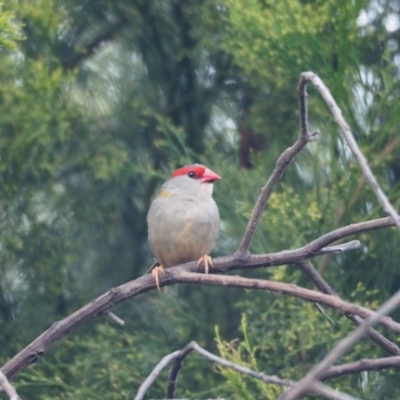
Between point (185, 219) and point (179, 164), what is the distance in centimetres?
56

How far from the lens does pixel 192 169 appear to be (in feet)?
12.5

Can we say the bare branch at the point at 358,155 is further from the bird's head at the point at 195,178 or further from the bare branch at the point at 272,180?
the bird's head at the point at 195,178

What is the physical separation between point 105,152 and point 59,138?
0.92ft

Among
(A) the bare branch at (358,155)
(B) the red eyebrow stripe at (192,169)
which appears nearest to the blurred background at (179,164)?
(B) the red eyebrow stripe at (192,169)

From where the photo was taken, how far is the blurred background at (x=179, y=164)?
3547 mm

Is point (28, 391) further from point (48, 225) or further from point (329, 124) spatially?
point (329, 124)

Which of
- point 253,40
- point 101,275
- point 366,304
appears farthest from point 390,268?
point 101,275

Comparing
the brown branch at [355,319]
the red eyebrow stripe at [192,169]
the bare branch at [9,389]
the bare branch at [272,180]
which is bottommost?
the brown branch at [355,319]

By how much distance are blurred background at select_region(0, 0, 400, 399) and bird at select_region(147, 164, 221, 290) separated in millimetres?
167

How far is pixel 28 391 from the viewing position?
3.75 m

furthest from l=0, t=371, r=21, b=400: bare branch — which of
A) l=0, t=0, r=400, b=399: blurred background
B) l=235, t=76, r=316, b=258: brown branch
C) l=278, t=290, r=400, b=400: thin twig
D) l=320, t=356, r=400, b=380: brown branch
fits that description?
l=0, t=0, r=400, b=399: blurred background

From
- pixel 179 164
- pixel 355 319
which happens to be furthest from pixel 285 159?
pixel 179 164

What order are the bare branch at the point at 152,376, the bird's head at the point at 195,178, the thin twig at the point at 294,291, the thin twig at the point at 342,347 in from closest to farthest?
the thin twig at the point at 342,347 < the bare branch at the point at 152,376 < the thin twig at the point at 294,291 < the bird's head at the point at 195,178

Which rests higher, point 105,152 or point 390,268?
point 105,152
